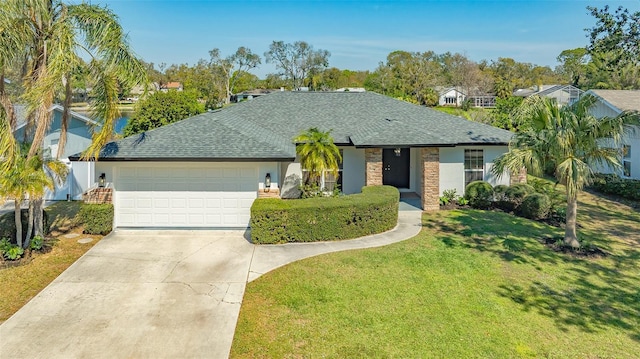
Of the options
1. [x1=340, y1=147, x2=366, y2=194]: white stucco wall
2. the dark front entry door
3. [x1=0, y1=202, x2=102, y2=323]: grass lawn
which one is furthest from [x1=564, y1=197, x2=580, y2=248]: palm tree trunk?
[x1=0, y1=202, x2=102, y2=323]: grass lawn

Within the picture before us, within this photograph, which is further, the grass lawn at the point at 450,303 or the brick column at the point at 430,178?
the brick column at the point at 430,178

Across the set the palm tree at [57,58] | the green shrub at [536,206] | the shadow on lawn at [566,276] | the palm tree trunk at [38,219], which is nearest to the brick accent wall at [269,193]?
the palm tree at [57,58]

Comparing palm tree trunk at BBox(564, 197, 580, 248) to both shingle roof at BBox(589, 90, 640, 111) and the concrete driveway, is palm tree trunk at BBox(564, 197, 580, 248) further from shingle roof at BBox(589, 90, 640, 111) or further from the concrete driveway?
shingle roof at BBox(589, 90, 640, 111)

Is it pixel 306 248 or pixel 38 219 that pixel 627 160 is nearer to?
pixel 306 248

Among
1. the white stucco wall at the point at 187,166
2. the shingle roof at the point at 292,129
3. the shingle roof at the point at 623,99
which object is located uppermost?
the shingle roof at the point at 623,99

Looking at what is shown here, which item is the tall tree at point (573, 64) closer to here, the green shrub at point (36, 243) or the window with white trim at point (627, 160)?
the window with white trim at point (627, 160)

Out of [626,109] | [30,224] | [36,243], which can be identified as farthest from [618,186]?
[30,224]
